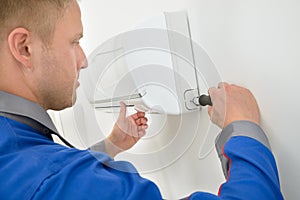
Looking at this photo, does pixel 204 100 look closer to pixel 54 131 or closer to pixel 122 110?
pixel 122 110

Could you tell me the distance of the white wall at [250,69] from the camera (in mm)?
799

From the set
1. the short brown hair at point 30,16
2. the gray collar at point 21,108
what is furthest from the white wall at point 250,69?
the short brown hair at point 30,16

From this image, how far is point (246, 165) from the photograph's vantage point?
29.4 inches

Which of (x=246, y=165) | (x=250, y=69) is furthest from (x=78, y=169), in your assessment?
(x=250, y=69)

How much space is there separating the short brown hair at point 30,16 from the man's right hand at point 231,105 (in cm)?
38

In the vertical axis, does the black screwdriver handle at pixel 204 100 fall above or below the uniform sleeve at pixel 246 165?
above

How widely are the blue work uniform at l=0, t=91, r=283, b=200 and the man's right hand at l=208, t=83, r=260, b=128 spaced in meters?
0.04

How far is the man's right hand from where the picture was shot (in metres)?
0.85

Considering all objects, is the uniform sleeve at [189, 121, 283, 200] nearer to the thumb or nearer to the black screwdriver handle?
the black screwdriver handle

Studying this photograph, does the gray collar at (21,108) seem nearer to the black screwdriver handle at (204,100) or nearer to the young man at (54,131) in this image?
the young man at (54,131)

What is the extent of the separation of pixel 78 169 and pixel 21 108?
0.64ft

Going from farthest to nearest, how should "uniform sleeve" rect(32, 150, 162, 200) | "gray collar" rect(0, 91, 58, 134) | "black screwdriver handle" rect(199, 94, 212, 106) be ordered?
"black screwdriver handle" rect(199, 94, 212, 106)
"gray collar" rect(0, 91, 58, 134)
"uniform sleeve" rect(32, 150, 162, 200)

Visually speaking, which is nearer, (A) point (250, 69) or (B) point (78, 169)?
(B) point (78, 169)

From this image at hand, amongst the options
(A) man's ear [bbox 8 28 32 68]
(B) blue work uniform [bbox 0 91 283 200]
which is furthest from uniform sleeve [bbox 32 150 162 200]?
(A) man's ear [bbox 8 28 32 68]
